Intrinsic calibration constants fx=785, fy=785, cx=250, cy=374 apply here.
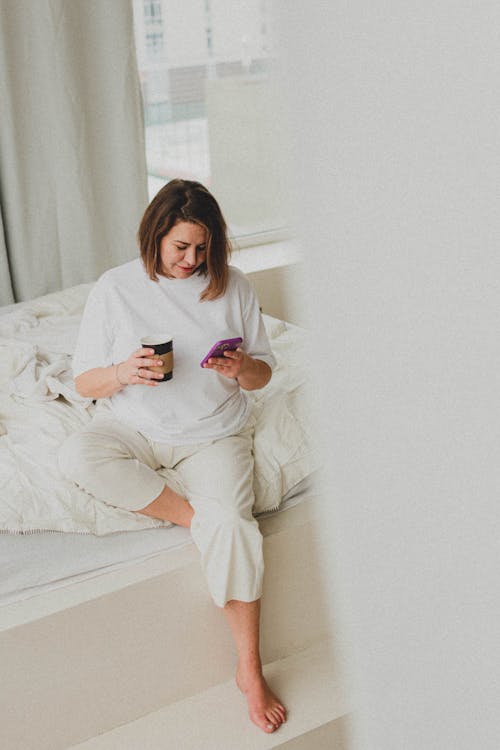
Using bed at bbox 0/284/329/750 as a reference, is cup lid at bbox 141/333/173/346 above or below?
above

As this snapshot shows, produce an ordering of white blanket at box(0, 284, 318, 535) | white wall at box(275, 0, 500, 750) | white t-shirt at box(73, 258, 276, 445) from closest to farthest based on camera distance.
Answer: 1. white wall at box(275, 0, 500, 750)
2. white blanket at box(0, 284, 318, 535)
3. white t-shirt at box(73, 258, 276, 445)

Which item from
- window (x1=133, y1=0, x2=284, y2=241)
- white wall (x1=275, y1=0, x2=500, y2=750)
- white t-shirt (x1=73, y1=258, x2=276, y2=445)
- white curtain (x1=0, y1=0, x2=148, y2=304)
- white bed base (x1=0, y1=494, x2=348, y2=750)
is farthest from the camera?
window (x1=133, y1=0, x2=284, y2=241)

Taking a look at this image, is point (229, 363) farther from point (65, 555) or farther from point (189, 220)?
point (65, 555)

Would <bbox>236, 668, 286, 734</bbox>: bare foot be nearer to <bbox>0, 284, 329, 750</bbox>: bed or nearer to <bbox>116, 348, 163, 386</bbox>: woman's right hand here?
<bbox>0, 284, 329, 750</bbox>: bed

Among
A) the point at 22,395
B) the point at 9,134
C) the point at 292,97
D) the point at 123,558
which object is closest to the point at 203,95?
the point at 9,134

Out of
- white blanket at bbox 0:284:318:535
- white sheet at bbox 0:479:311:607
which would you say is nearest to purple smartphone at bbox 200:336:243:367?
white blanket at bbox 0:284:318:535

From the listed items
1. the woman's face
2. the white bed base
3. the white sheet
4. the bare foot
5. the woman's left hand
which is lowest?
the bare foot

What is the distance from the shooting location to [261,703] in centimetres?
140

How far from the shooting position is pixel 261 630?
5.02ft

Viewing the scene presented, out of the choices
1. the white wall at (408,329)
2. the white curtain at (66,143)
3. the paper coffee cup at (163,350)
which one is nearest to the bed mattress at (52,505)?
the paper coffee cup at (163,350)

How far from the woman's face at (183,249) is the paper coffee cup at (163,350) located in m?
0.18

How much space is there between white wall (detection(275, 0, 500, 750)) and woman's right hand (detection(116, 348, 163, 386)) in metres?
1.23

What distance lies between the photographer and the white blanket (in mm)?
1431

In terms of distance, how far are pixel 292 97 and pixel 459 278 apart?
2.0 inches
